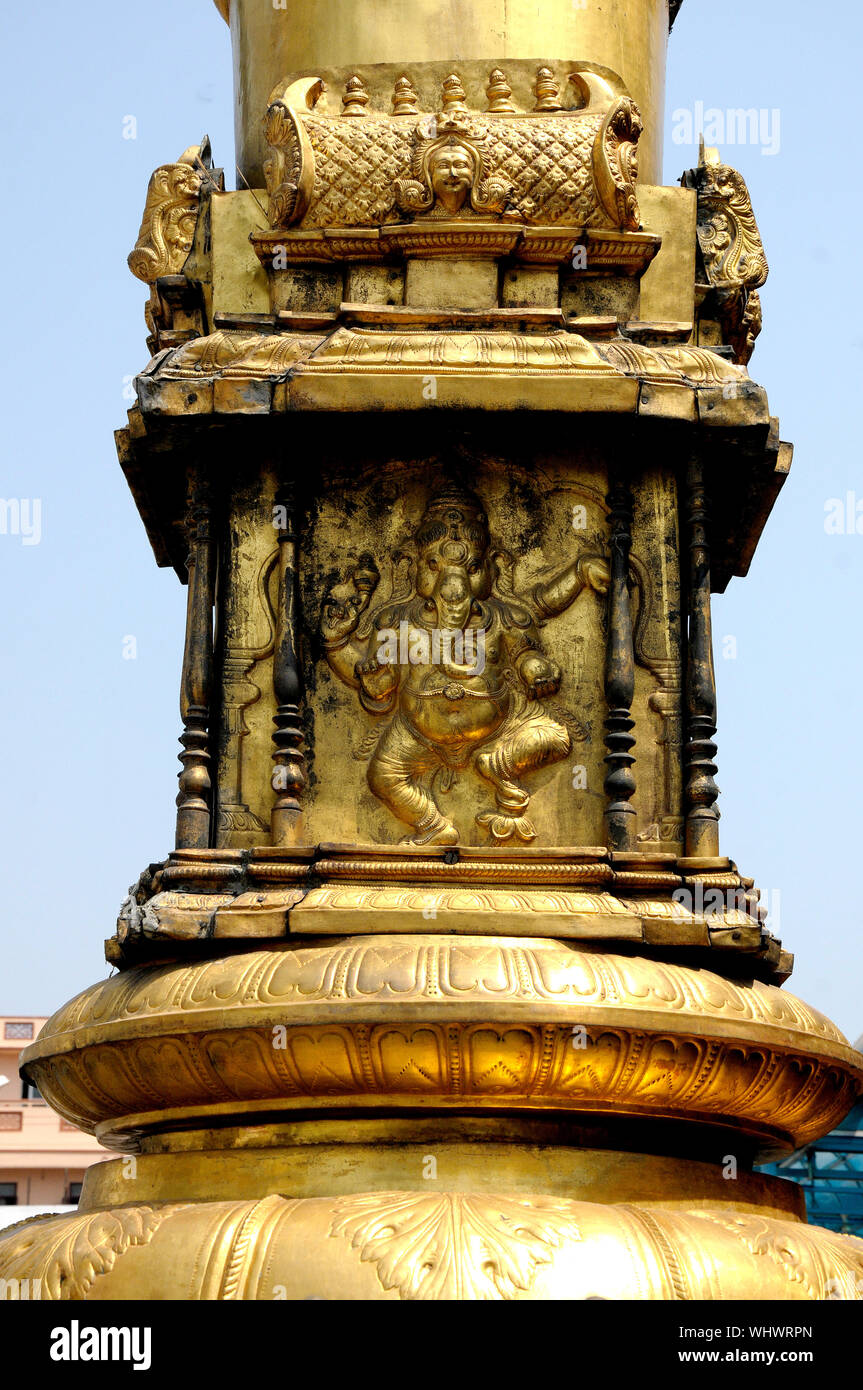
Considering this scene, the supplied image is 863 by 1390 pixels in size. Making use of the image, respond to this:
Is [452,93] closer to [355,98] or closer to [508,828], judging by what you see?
[355,98]

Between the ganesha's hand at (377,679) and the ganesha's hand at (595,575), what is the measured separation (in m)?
0.93

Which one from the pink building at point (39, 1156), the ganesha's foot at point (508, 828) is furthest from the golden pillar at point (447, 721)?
the pink building at point (39, 1156)

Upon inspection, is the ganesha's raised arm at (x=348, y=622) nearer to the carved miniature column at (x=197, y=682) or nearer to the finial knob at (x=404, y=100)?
the carved miniature column at (x=197, y=682)

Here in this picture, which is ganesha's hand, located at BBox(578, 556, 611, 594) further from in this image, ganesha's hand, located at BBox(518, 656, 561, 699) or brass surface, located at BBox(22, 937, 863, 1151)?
brass surface, located at BBox(22, 937, 863, 1151)

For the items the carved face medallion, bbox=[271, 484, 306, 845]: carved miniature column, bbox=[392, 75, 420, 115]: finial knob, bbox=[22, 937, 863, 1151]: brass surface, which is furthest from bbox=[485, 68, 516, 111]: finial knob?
bbox=[22, 937, 863, 1151]: brass surface

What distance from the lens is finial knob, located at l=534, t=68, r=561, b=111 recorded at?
8.40 m

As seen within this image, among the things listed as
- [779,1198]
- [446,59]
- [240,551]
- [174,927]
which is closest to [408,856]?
[174,927]

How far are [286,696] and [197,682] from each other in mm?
395

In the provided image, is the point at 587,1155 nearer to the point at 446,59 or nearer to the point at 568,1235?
the point at 568,1235

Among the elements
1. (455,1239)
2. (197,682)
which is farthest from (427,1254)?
(197,682)

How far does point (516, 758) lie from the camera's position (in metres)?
7.62

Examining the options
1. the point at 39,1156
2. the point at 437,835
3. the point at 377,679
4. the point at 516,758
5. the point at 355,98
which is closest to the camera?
the point at 437,835

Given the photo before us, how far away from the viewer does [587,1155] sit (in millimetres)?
6949

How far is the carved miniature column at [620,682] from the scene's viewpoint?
24.6 ft
